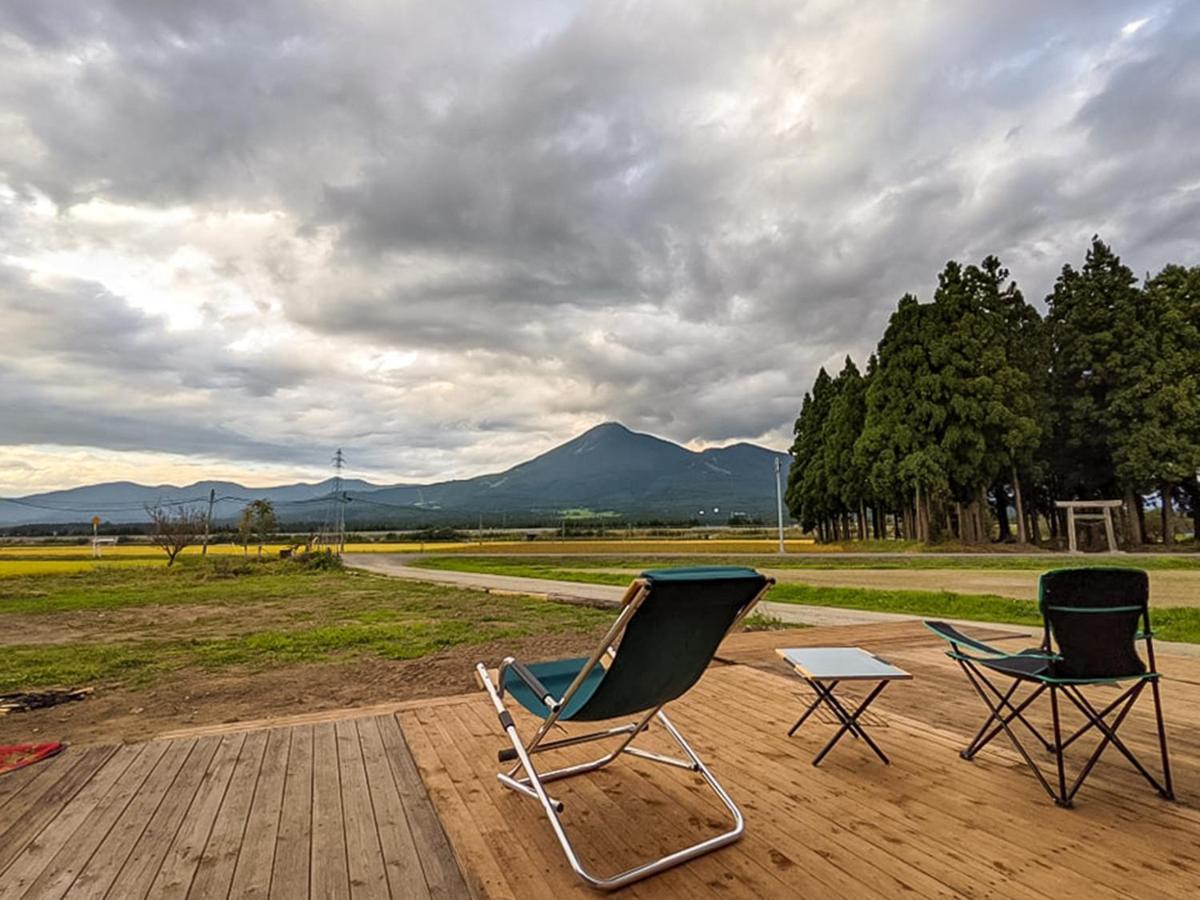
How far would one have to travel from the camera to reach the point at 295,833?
2174mm

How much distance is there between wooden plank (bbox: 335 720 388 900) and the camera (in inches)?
71.9

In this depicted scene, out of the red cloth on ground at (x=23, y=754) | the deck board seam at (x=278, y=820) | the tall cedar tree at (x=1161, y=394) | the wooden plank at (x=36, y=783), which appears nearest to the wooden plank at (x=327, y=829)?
the deck board seam at (x=278, y=820)

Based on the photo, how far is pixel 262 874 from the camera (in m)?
1.89

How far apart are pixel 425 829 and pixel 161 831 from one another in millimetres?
980

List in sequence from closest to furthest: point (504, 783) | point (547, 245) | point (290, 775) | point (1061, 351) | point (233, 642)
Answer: point (504, 783) < point (290, 775) < point (233, 642) < point (547, 245) < point (1061, 351)

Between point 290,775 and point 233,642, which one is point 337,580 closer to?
point 233,642

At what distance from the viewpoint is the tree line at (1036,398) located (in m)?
24.3

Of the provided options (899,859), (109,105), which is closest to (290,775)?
(899,859)

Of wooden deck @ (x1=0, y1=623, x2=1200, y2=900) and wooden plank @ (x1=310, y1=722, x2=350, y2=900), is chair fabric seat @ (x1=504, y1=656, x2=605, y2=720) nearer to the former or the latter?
wooden deck @ (x1=0, y1=623, x2=1200, y2=900)

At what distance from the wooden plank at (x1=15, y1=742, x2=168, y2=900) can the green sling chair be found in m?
1.40

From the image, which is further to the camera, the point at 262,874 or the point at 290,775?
the point at 290,775

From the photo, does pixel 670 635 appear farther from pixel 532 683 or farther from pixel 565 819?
pixel 565 819

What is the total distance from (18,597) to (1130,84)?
28.0 m

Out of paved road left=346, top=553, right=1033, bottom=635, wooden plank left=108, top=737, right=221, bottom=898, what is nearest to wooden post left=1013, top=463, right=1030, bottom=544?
paved road left=346, top=553, right=1033, bottom=635
